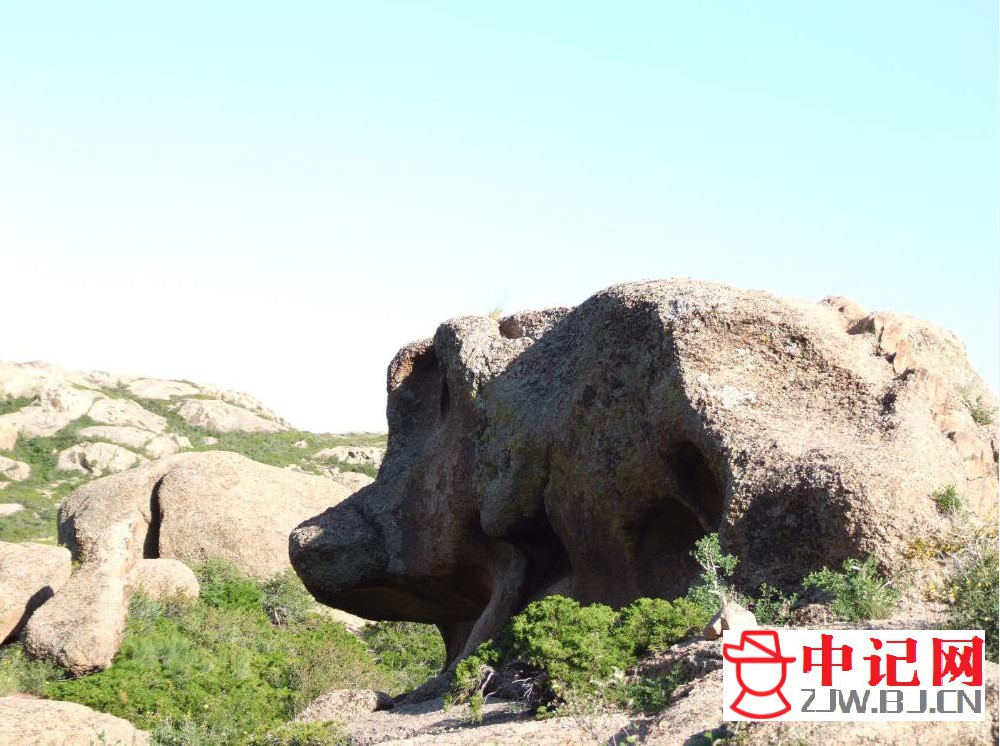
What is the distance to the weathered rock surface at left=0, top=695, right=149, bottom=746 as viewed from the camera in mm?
11109

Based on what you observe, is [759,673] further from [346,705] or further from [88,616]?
[88,616]

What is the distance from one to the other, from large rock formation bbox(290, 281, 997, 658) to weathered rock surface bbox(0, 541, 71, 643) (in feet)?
23.5

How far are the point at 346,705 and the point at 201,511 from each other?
53.4 feet

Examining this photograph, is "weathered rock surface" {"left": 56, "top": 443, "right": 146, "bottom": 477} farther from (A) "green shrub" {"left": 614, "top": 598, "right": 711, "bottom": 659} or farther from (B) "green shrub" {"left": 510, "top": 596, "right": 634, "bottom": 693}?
(A) "green shrub" {"left": 614, "top": 598, "right": 711, "bottom": 659}

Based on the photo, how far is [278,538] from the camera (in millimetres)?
27844

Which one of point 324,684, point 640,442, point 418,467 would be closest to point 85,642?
point 324,684

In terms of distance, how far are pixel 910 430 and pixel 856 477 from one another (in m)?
0.91

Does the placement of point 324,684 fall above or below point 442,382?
below

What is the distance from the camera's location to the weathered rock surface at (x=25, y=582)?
65.5ft

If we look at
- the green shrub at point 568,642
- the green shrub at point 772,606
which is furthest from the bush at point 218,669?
the green shrub at point 772,606

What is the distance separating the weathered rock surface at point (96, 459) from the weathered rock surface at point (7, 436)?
8.43ft

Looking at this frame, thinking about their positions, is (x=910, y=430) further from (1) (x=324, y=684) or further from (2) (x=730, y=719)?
(1) (x=324, y=684)

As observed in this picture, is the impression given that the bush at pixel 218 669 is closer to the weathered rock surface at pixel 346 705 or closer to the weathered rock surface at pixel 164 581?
the weathered rock surface at pixel 164 581

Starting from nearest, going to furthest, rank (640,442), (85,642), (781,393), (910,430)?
(910,430) → (781,393) → (640,442) → (85,642)
